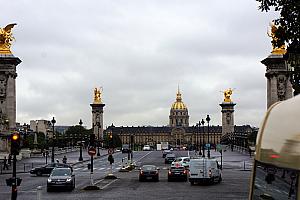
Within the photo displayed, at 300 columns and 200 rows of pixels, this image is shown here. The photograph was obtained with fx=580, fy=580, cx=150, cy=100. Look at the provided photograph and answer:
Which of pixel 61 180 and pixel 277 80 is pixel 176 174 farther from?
pixel 277 80

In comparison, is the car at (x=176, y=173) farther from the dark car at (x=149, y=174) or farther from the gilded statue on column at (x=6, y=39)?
the gilded statue on column at (x=6, y=39)

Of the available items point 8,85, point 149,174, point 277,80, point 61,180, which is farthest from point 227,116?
point 61,180

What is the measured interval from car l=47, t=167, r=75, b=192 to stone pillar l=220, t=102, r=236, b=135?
131 meters

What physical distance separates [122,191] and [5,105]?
232 feet

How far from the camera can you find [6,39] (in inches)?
4045

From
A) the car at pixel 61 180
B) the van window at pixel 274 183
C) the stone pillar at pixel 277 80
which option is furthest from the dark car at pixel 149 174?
the stone pillar at pixel 277 80

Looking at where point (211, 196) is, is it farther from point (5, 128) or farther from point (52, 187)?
point (5, 128)

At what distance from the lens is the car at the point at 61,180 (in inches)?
1433

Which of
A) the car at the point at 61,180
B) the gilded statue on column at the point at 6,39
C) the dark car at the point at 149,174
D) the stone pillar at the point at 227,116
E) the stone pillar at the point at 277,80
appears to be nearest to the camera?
the car at the point at 61,180

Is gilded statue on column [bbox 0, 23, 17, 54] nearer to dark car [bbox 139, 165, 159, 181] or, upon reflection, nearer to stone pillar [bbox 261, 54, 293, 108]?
stone pillar [bbox 261, 54, 293, 108]

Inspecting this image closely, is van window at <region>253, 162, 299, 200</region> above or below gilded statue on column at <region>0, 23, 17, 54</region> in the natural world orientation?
below

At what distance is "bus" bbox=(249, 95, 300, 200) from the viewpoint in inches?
246

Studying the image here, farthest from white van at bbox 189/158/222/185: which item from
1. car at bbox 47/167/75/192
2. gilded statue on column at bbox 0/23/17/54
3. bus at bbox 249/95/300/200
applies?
gilded statue on column at bbox 0/23/17/54

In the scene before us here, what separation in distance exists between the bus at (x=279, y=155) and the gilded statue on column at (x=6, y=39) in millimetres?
96802
